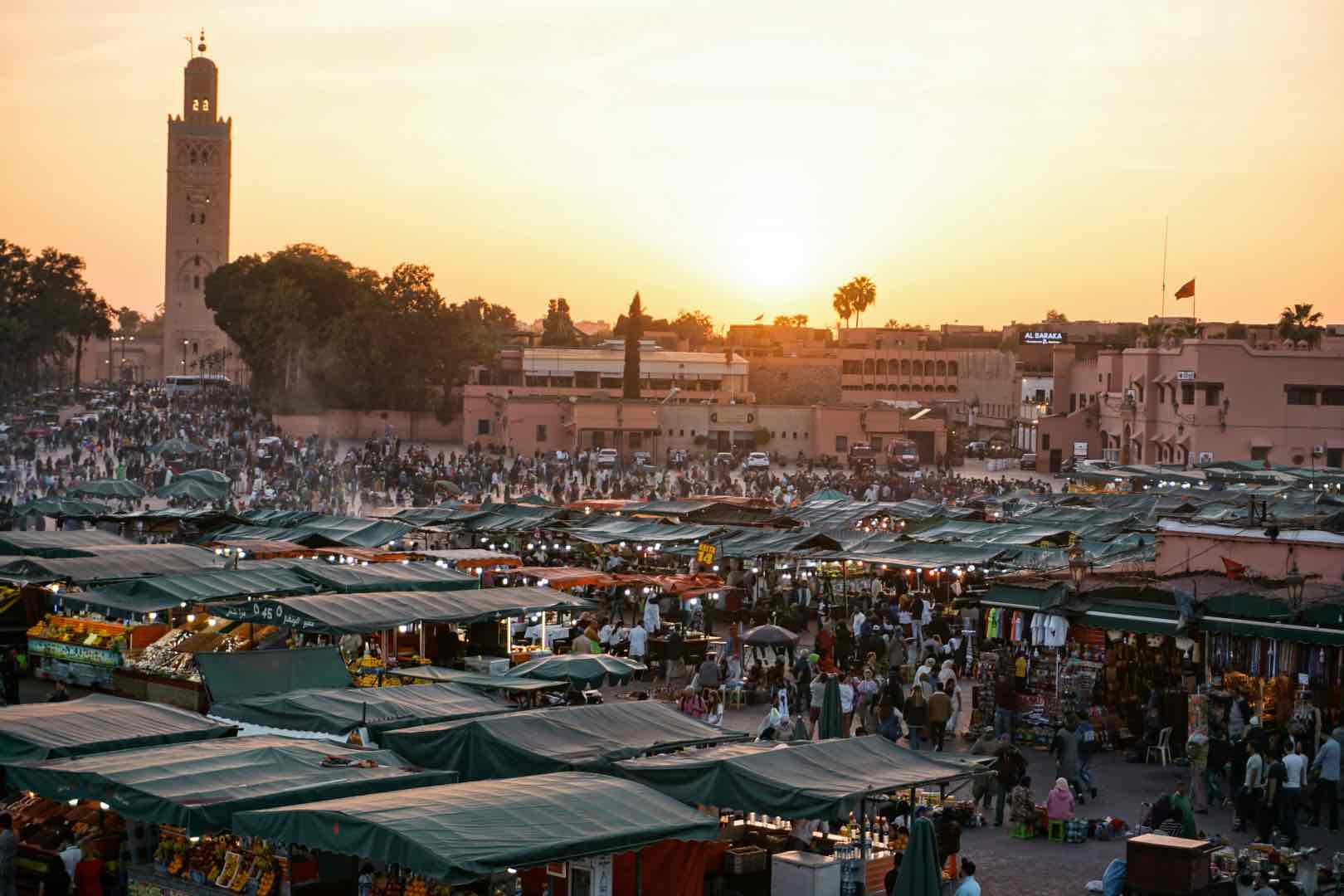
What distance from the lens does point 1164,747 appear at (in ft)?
59.0

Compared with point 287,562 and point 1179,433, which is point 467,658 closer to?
point 287,562

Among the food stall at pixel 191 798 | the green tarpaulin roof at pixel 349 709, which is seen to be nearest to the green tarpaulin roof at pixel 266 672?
the green tarpaulin roof at pixel 349 709

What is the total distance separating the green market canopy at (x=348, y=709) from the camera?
13984mm

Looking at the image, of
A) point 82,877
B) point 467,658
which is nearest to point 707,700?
point 467,658

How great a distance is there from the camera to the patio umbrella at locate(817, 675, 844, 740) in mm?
17219

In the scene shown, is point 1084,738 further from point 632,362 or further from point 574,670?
point 632,362

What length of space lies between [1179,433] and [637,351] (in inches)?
1050

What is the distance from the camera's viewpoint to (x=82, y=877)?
1180 centimetres

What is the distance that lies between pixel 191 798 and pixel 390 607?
29.5ft

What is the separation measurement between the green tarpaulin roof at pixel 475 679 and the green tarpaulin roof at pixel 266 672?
3.12 feet

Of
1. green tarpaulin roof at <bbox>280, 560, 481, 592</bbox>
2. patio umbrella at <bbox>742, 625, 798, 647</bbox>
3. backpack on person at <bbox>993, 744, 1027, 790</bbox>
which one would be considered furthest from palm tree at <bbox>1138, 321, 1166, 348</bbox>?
backpack on person at <bbox>993, 744, 1027, 790</bbox>

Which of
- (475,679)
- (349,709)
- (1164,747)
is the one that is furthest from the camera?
(1164,747)

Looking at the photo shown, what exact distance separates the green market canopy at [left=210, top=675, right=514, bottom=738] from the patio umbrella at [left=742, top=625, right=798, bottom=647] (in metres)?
6.27

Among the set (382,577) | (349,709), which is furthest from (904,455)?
(349,709)
